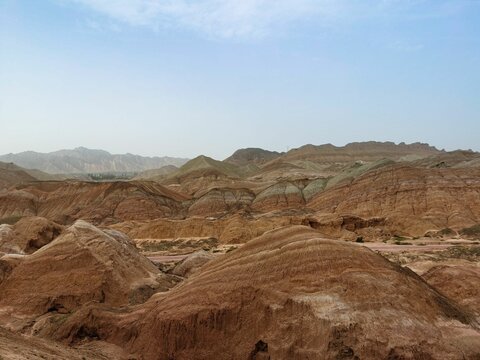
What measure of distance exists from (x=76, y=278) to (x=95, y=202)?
60546 millimetres

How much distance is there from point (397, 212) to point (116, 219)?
4012 cm

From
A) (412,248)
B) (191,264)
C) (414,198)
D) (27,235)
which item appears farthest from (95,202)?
(191,264)

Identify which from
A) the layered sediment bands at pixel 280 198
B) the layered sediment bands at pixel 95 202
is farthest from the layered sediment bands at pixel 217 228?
the layered sediment bands at pixel 280 198

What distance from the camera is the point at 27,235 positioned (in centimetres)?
→ 2538

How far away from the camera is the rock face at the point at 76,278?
17.3m

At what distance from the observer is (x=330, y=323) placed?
11.0 metres

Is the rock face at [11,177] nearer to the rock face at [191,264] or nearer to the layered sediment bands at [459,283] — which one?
the rock face at [191,264]

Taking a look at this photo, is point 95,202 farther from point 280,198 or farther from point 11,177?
point 11,177

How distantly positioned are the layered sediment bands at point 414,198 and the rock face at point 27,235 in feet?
106

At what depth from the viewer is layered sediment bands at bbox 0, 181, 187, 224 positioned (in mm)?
72312

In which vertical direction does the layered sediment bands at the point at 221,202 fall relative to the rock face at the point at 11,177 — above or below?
below

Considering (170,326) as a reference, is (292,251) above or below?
above

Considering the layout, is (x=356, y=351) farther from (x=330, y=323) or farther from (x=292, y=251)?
(x=292, y=251)

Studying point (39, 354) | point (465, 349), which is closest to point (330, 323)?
point (465, 349)
